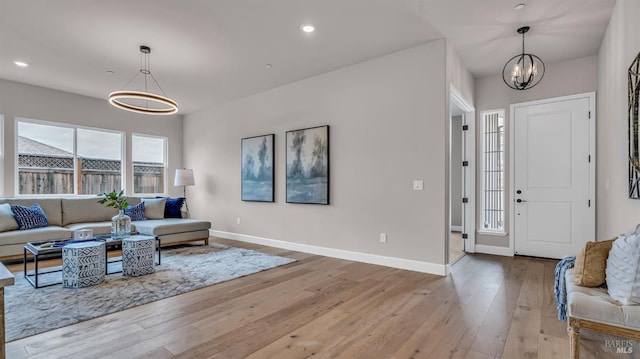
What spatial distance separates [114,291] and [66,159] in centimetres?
410

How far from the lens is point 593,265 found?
201 centimetres

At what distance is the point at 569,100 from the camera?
14.5 ft

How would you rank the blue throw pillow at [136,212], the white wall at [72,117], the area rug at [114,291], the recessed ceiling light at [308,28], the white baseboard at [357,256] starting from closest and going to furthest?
the area rug at [114,291], the recessed ceiling light at [308,28], the white baseboard at [357,256], the white wall at [72,117], the blue throw pillow at [136,212]

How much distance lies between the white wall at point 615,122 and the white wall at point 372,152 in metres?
1.53

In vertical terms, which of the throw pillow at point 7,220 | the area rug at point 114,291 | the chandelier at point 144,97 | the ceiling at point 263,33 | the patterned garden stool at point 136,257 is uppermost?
the ceiling at point 263,33

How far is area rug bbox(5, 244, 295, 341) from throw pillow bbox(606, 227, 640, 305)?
3.33 meters

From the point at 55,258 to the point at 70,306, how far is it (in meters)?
2.47

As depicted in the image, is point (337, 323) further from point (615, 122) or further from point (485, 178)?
point (485, 178)

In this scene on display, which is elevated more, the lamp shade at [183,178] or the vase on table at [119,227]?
the lamp shade at [183,178]

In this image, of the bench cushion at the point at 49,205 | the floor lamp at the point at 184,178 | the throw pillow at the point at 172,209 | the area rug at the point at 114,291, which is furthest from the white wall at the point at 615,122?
the bench cushion at the point at 49,205

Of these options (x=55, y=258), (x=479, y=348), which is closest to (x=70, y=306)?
(x=55, y=258)

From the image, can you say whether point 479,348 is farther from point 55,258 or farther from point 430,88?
point 55,258

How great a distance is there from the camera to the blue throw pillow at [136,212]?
5672 mm

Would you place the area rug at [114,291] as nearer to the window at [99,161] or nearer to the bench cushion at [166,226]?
the bench cushion at [166,226]
